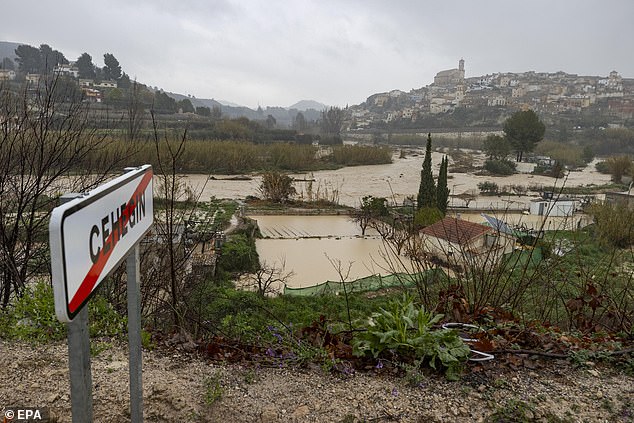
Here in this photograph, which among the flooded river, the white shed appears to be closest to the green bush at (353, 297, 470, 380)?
the white shed

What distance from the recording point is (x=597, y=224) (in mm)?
17969

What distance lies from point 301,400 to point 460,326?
1.25m

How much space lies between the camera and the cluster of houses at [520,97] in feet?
392

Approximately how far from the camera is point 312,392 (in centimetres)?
232

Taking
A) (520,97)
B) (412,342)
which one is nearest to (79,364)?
(412,342)

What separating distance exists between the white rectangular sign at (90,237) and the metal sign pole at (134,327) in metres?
0.09

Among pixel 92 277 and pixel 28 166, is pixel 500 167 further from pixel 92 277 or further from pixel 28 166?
pixel 92 277

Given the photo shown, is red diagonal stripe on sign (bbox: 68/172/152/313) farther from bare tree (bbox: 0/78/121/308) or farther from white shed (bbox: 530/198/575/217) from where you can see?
white shed (bbox: 530/198/575/217)

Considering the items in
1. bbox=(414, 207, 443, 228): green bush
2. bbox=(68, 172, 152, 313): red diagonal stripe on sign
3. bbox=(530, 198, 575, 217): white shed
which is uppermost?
bbox=(68, 172, 152, 313): red diagonal stripe on sign

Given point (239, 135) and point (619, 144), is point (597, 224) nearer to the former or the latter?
point (239, 135)

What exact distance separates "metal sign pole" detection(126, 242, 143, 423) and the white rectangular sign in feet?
0.30

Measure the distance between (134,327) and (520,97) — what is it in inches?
6462

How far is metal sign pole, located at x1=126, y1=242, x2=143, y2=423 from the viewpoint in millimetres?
1305

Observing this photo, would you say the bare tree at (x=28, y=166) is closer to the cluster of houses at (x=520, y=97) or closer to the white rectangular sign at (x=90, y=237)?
the white rectangular sign at (x=90, y=237)
